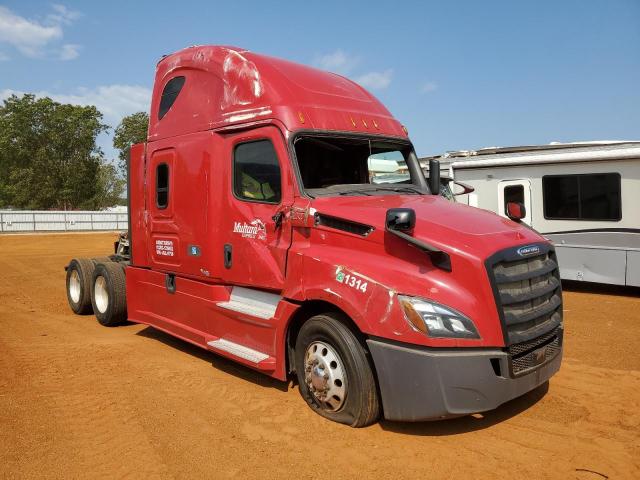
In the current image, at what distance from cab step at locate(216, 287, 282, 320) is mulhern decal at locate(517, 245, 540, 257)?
7.13 feet

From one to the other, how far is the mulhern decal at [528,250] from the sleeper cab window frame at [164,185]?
4.16 meters

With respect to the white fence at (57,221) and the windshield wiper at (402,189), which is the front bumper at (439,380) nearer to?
the windshield wiper at (402,189)

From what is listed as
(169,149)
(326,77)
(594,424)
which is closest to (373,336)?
(594,424)

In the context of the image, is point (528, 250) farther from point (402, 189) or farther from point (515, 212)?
point (402, 189)

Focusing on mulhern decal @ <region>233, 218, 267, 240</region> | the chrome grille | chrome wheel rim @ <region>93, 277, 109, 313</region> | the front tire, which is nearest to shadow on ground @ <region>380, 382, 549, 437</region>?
the chrome grille

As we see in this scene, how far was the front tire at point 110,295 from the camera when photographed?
7879 millimetres

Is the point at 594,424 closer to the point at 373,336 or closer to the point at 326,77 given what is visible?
the point at 373,336

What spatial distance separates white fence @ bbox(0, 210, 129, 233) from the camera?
32525 millimetres

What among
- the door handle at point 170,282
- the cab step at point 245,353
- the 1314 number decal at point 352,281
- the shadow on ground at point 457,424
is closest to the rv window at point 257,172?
the 1314 number decal at point 352,281

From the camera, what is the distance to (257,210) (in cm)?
512

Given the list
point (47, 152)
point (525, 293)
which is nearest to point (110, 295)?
point (525, 293)

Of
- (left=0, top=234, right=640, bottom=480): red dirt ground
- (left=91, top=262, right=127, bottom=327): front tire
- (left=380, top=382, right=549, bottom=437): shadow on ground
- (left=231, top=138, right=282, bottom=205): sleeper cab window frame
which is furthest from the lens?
(left=91, top=262, right=127, bottom=327): front tire

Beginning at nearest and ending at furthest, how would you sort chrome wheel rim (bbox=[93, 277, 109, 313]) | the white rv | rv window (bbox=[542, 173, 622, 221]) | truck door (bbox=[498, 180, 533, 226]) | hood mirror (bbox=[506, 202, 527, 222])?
hood mirror (bbox=[506, 202, 527, 222]), chrome wheel rim (bbox=[93, 277, 109, 313]), the white rv, rv window (bbox=[542, 173, 622, 221]), truck door (bbox=[498, 180, 533, 226])

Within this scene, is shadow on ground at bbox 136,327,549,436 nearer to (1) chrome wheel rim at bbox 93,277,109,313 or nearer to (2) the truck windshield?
(2) the truck windshield
